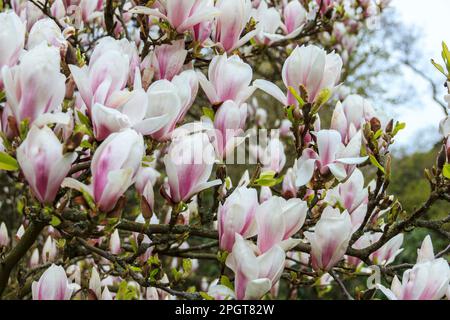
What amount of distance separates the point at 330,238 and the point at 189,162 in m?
0.37

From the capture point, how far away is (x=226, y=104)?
1318 millimetres

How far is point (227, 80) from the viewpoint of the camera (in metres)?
1.34

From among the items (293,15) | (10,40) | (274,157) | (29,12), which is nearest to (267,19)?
(293,15)

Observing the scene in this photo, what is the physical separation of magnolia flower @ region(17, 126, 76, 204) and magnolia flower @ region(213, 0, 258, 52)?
642 mm

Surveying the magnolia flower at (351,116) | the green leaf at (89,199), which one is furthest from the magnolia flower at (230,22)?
the green leaf at (89,199)

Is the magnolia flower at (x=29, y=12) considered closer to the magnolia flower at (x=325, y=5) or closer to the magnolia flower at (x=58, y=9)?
the magnolia flower at (x=58, y=9)

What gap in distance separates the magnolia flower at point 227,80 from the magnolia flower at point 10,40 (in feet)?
1.47

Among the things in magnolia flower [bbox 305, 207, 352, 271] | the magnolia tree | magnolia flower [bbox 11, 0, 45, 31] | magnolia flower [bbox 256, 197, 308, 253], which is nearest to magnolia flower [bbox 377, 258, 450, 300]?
the magnolia tree

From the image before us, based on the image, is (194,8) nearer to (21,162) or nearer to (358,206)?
(21,162)

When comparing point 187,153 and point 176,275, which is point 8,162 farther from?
point 176,275

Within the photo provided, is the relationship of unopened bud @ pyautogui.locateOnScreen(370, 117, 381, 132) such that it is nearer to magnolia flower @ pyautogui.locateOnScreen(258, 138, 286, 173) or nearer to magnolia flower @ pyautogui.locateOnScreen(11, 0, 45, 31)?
magnolia flower @ pyautogui.locateOnScreen(258, 138, 286, 173)
